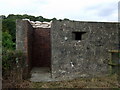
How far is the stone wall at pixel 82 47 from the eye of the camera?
6988 mm

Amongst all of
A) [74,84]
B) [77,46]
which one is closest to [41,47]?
[77,46]

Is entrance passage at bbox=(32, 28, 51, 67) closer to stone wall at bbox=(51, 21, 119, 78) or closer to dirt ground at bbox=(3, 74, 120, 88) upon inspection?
stone wall at bbox=(51, 21, 119, 78)

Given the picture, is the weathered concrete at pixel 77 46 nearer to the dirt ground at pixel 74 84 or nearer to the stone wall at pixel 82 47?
the stone wall at pixel 82 47

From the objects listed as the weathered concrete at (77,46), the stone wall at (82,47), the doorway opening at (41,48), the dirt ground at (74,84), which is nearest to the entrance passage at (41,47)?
the doorway opening at (41,48)

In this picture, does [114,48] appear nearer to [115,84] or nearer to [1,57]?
[115,84]

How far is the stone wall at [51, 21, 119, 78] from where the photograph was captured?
22.9ft

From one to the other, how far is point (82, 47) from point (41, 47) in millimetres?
3295

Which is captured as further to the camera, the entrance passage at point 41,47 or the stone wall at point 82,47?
the entrance passage at point 41,47

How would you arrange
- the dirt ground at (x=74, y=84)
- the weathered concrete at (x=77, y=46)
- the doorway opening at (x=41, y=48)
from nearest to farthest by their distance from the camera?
1. the dirt ground at (x=74, y=84)
2. the weathered concrete at (x=77, y=46)
3. the doorway opening at (x=41, y=48)

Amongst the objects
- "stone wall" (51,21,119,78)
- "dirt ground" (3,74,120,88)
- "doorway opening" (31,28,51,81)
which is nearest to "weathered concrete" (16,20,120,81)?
"stone wall" (51,21,119,78)

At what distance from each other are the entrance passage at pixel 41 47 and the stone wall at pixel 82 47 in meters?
2.93

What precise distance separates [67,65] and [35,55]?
3.16m

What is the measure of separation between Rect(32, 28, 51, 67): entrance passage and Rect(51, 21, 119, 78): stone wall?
9.60ft

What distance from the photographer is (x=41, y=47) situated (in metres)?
9.95
